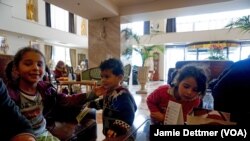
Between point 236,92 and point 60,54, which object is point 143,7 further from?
point 60,54

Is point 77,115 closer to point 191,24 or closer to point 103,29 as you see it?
point 103,29

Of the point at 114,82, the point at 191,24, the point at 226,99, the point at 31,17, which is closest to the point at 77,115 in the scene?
the point at 114,82

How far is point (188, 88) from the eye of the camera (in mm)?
1141

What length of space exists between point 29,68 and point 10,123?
49 centimetres

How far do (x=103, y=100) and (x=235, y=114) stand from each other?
2.47 feet

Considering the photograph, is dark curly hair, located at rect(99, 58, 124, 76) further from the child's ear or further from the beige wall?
the beige wall

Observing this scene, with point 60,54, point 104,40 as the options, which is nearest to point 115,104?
point 104,40

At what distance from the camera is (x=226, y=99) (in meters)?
0.84

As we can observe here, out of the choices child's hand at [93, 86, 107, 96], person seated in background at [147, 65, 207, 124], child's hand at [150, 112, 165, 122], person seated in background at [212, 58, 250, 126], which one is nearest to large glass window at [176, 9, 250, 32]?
person seated in background at [147, 65, 207, 124]

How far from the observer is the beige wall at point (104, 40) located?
4.86 m

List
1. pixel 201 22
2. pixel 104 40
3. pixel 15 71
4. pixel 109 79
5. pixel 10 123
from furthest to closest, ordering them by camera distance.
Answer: pixel 201 22, pixel 104 40, pixel 109 79, pixel 15 71, pixel 10 123

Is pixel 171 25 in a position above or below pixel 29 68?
above

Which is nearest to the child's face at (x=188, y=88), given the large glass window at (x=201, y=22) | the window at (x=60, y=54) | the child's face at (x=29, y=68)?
the child's face at (x=29, y=68)

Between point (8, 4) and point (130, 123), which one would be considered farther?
point (8, 4)
